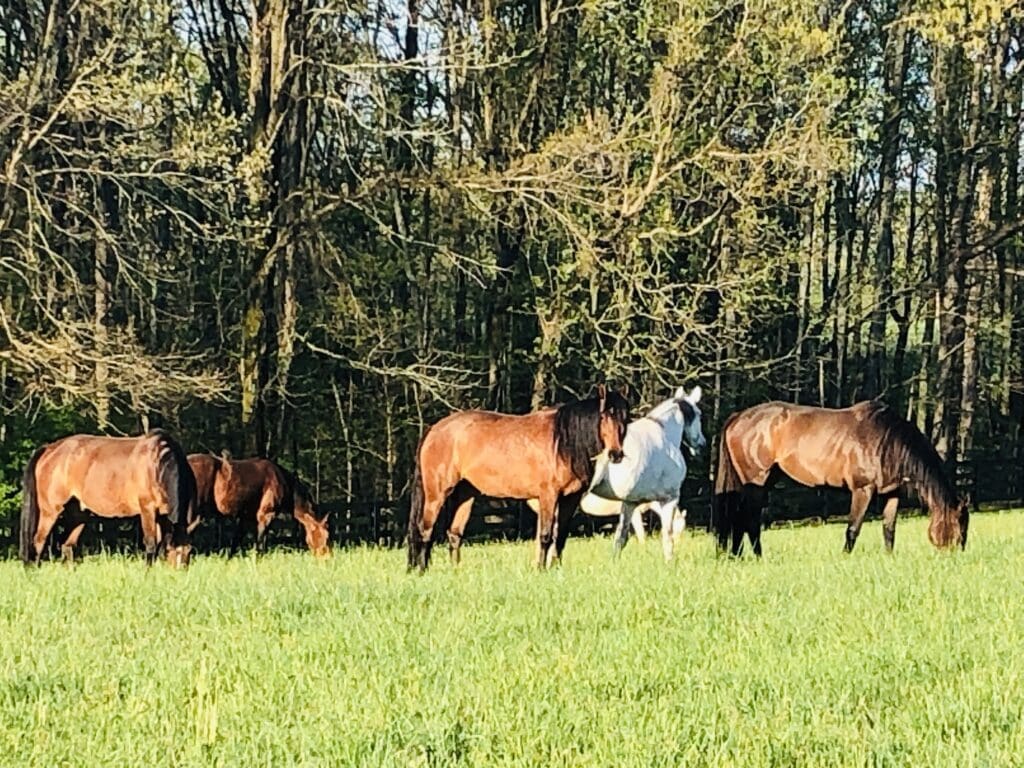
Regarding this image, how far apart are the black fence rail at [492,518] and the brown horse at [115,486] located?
229 cm

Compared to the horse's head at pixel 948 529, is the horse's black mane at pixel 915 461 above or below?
above

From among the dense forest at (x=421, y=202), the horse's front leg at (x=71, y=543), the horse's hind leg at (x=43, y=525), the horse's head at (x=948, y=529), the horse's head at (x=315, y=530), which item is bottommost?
the horse's head at (x=315, y=530)

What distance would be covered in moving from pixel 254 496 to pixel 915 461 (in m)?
9.04

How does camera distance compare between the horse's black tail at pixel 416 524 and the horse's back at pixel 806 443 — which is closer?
the horse's black tail at pixel 416 524

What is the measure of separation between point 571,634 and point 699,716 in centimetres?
211

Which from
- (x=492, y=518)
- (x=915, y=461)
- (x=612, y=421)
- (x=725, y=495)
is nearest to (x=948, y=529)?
(x=915, y=461)

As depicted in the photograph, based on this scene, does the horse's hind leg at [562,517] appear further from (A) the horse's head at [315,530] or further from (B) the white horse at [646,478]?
(A) the horse's head at [315,530]

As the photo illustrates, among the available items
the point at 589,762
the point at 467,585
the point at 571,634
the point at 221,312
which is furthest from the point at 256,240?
the point at 589,762

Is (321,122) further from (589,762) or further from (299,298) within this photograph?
(589,762)

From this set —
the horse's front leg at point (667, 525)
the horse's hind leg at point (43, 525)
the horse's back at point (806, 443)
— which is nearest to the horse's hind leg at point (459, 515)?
the horse's front leg at point (667, 525)

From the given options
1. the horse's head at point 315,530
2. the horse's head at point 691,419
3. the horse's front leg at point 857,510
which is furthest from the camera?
the horse's head at point 691,419

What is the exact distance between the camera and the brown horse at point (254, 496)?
1752 cm

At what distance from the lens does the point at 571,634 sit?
7.02 m

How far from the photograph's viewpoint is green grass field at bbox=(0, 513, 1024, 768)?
14.9 feet
